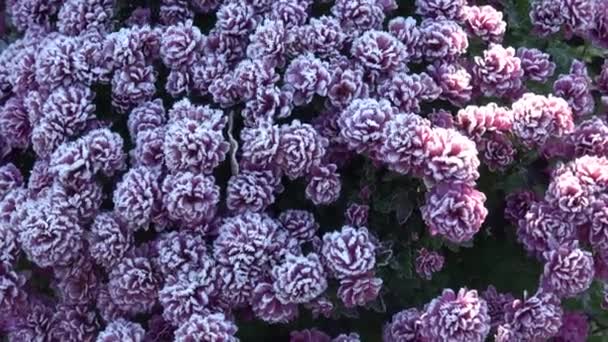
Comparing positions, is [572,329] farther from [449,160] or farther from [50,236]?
[50,236]

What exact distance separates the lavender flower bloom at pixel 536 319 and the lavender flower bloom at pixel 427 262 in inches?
9.1

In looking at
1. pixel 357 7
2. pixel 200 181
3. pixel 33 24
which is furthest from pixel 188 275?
pixel 33 24

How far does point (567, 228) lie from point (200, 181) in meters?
0.97

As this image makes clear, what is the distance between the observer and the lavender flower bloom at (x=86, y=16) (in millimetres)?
2893

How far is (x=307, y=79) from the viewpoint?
8.30ft

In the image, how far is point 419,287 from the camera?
→ 8.74ft

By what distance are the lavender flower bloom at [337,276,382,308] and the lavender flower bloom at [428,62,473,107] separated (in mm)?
563

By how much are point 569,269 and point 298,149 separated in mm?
759

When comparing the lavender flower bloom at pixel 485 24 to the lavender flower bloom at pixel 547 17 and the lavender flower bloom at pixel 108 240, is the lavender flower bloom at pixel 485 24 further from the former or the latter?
the lavender flower bloom at pixel 108 240

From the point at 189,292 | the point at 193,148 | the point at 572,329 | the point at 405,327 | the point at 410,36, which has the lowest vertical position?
the point at 572,329

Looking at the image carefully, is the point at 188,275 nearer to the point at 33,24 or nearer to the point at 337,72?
the point at 337,72

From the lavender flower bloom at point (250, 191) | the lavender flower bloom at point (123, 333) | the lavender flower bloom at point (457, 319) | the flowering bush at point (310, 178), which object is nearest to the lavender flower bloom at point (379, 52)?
the flowering bush at point (310, 178)

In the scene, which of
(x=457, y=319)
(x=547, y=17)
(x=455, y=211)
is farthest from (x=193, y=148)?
(x=547, y=17)

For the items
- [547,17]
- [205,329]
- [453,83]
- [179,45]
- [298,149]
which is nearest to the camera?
[205,329]
